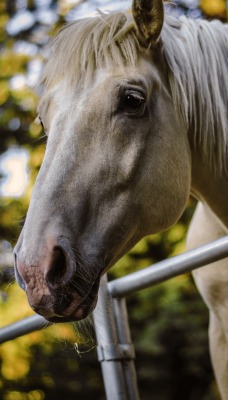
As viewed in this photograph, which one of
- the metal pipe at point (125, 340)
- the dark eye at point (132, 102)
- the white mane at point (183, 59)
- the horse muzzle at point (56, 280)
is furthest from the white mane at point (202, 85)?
the horse muzzle at point (56, 280)

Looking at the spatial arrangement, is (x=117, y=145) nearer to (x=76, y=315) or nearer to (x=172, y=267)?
(x=172, y=267)

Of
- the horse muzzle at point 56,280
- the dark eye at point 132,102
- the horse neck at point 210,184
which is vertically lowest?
the horse neck at point 210,184

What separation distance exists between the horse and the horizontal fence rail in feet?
0.35

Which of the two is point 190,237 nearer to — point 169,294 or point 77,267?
point 77,267

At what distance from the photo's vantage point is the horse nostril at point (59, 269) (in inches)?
56.9

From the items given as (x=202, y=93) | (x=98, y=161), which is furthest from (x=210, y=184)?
(x=98, y=161)

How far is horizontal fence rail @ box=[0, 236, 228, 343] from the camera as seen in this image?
163 cm

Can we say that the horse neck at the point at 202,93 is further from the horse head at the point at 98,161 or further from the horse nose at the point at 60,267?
the horse nose at the point at 60,267

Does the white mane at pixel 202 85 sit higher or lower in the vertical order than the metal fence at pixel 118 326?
higher

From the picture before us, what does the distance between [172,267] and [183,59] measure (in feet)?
2.39

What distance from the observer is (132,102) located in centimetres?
175

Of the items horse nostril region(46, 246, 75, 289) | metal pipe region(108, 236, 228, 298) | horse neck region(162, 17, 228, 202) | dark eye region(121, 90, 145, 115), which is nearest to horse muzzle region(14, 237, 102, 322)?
horse nostril region(46, 246, 75, 289)

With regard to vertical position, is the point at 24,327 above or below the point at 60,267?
below

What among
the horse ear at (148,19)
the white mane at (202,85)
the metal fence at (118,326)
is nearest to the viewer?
the metal fence at (118,326)
